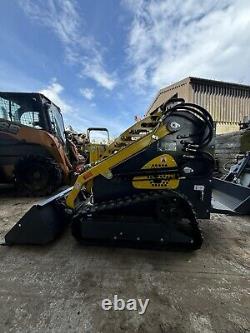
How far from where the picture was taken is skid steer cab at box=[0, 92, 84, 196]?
19.6 ft

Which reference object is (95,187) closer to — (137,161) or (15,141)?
(137,161)

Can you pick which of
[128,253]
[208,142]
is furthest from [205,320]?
[208,142]

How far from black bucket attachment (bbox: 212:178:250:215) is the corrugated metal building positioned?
1255 centimetres

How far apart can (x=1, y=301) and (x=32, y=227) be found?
97 centimetres

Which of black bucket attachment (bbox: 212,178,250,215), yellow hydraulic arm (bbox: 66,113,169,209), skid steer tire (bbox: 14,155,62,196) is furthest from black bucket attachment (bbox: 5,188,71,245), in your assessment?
skid steer tire (bbox: 14,155,62,196)

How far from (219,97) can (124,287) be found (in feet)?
55.7

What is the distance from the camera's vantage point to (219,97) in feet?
55.5

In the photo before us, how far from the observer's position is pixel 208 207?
2.88m

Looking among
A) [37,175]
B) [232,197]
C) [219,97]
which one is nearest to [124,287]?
[232,197]

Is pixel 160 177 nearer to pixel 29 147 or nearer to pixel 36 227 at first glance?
pixel 36 227

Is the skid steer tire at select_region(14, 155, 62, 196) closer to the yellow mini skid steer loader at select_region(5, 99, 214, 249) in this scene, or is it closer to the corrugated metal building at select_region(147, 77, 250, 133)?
the yellow mini skid steer loader at select_region(5, 99, 214, 249)

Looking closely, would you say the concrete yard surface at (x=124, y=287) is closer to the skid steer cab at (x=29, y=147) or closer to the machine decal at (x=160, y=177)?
the machine decal at (x=160, y=177)

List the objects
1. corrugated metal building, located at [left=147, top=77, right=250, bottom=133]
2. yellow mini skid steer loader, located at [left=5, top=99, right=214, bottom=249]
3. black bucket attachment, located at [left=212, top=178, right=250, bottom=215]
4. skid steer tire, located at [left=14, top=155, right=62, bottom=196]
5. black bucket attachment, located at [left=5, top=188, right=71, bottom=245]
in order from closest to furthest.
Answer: yellow mini skid steer loader, located at [left=5, top=99, right=214, bottom=249]
black bucket attachment, located at [left=5, top=188, right=71, bottom=245]
black bucket attachment, located at [left=212, top=178, right=250, bottom=215]
skid steer tire, located at [left=14, top=155, right=62, bottom=196]
corrugated metal building, located at [left=147, top=77, right=250, bottom=133]

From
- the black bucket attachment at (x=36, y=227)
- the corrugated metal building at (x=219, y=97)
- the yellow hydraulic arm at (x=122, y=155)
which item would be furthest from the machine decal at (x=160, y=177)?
the corrugated metal building at (x=219, y=97)
